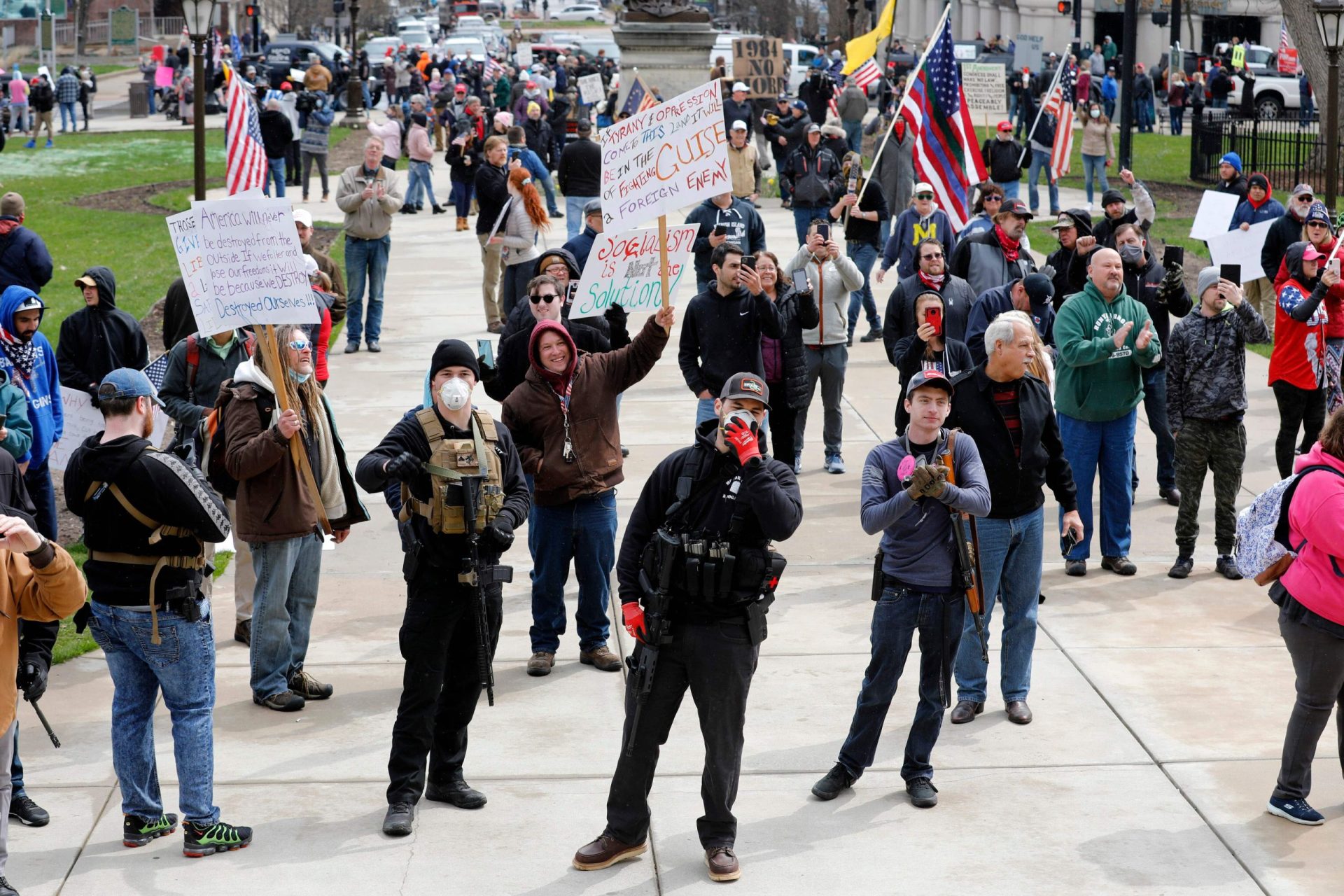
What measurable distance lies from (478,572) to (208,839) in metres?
1.46

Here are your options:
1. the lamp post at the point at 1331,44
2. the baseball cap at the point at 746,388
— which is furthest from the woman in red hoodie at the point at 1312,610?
the lamp post at the point at 1331,44

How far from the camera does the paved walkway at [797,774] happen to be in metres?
6.15

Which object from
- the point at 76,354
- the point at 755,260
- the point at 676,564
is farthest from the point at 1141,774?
the point at 76,354

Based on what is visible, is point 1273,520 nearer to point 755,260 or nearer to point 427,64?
point 755,260

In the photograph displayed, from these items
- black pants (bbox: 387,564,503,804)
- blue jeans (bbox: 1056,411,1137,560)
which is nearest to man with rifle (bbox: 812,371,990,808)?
black pants (bbox: 387,564,503,804)

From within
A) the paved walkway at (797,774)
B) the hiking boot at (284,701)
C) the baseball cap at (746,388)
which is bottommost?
the paved walkway at (797,774)

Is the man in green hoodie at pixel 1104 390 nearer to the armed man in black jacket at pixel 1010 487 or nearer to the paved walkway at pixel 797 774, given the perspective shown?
the paved walkway at pixel 797 774

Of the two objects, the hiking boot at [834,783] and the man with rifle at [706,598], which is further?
the hiking boot at [834,783]

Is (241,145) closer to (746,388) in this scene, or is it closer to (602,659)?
(602,659)

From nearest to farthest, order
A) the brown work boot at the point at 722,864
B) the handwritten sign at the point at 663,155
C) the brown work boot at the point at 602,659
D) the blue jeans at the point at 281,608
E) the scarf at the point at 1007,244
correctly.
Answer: the brown work boot at the point at 722,864 → the blue jeans at the point at 281,608 → the brown work boot at the point at 602,659 → the handwritten sign at the point at 663,155 → the scarf at the point at 1007,244

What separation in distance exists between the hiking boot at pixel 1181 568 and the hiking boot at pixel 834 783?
12.9 feet

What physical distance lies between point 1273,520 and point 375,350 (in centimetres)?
1171

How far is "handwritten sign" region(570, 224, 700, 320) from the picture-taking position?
9.16 metres

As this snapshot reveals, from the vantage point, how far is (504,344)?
30.4 ft
